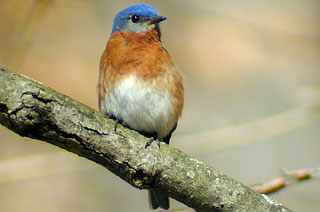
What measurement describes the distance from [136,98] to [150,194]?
3.30 feet

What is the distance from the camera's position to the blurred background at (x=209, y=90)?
562cm

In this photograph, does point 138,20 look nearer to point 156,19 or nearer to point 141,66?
point 156,19

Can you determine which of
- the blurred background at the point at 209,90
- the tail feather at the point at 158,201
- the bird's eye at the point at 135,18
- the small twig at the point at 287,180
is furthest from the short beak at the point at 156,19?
the small twig at the point at 287,180

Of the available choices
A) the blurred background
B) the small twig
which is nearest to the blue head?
the blurred background

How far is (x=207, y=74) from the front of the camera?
6973 millimetres

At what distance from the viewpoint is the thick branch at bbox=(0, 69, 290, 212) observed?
2.81 metres

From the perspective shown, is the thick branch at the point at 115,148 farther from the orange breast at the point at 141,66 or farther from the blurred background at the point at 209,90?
the blurred background at the point at 209,90

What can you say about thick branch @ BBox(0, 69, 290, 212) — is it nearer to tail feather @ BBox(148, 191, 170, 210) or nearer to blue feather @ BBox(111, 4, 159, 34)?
tail feather @ BBox(148, 191, 170, 210)

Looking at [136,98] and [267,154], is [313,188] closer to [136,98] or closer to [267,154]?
[267,154]

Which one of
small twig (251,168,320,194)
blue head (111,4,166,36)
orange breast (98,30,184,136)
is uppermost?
blue head (111,4,166,36)

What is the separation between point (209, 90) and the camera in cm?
691

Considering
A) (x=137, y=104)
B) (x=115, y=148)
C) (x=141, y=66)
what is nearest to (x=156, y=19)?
(x=141, y=66)

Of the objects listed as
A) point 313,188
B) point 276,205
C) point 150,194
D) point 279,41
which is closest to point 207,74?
point 279,41

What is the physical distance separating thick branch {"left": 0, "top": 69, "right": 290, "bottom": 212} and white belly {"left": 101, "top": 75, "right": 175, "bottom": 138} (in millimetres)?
966
